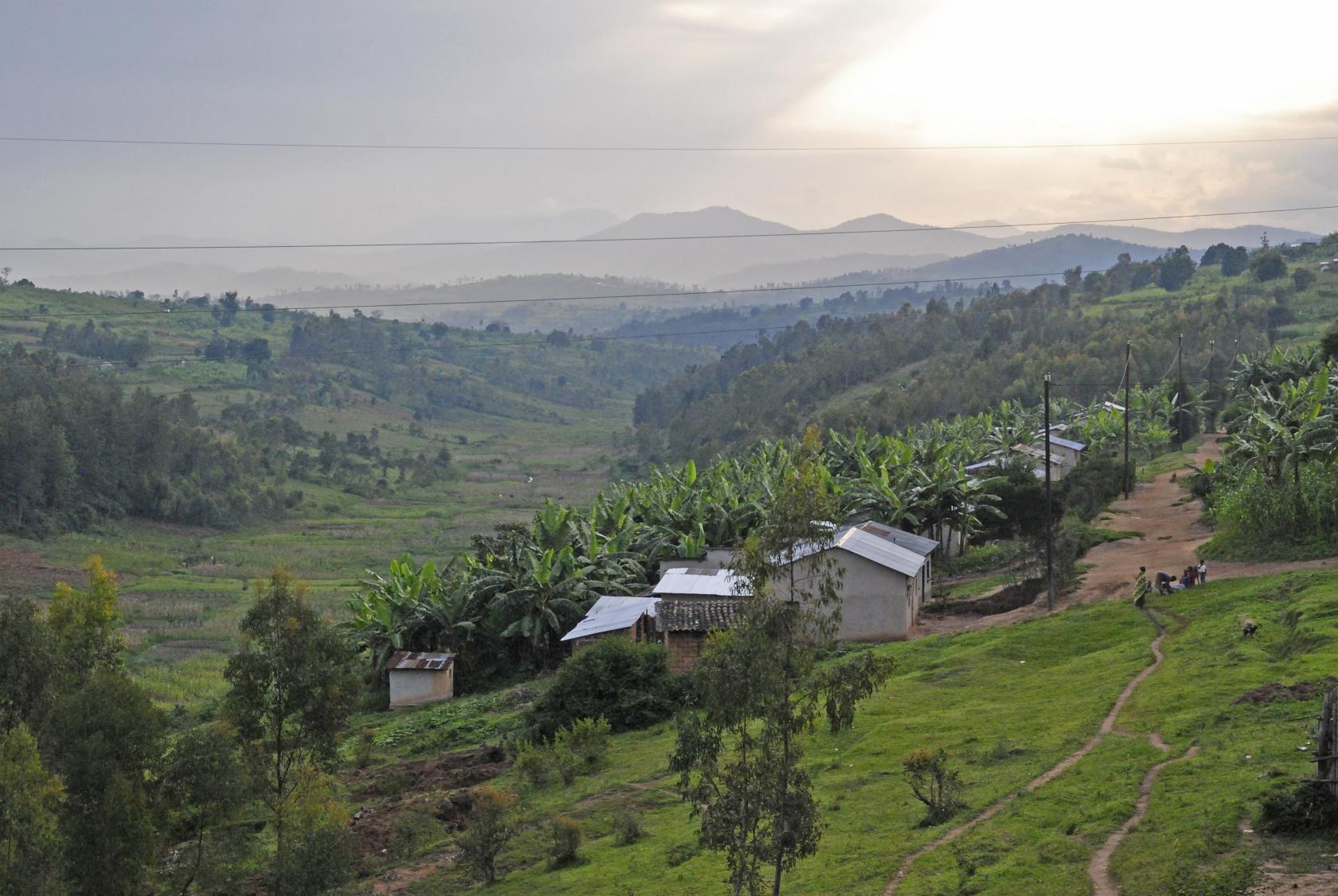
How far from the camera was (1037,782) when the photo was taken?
1906 cm

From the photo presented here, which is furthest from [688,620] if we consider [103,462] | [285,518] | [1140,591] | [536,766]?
[285,518]

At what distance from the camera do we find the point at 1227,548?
1362 inches

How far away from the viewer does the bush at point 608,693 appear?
98.1 feet

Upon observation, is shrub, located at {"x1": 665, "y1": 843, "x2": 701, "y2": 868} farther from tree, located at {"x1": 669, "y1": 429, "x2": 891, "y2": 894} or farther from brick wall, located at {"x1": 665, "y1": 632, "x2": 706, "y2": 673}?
brick wall, located at {"x1": 665, "y1": 632, "x2": 706, "y2": 673}

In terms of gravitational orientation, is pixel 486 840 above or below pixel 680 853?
below

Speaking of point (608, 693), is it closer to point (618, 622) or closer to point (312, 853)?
point (618, 622)

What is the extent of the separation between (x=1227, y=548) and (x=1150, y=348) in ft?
208

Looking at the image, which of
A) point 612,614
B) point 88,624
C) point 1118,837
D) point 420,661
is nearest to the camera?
point 1118,837

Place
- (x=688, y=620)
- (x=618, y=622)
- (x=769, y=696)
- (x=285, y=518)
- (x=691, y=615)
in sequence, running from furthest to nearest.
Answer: (x=285, y=518)
(x=618, y=622)
(x=691, y=615)
(x=688, y=620)
(x=769, y=696)

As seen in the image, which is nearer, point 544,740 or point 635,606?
point 544,740

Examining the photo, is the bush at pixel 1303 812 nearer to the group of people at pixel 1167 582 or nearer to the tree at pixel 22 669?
the group of people at pixel 1167 582

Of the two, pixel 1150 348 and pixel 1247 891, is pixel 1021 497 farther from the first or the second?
pixel 1150 348

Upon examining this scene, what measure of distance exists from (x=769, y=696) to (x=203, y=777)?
32.5 ft

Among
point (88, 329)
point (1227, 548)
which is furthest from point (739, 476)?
point (88, 329)
